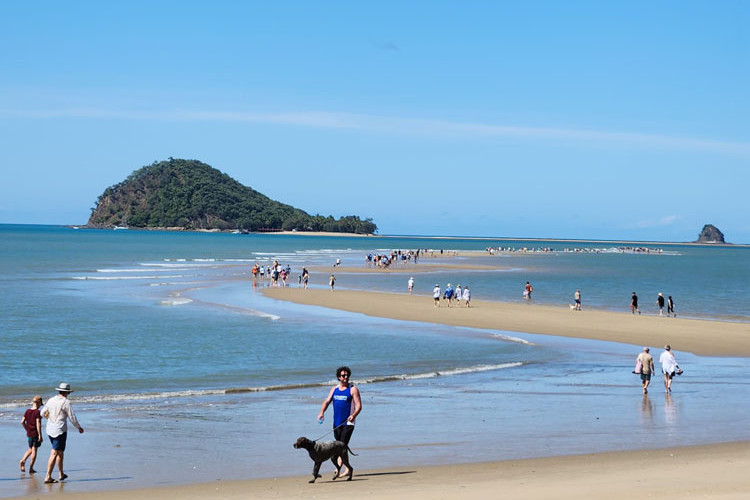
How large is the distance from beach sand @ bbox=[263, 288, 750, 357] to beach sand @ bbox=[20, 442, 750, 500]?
629 inches

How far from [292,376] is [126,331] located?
11.3 metres

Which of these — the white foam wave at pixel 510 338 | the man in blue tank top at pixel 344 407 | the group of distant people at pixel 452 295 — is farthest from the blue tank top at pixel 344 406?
the group of distant people at pixel 452 295

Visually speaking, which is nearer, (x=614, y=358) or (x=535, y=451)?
(x=535, y=451)

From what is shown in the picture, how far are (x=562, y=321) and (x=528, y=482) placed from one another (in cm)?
2549

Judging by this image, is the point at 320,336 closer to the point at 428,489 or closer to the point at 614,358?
the point at 614,358

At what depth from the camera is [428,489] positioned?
10828 mm

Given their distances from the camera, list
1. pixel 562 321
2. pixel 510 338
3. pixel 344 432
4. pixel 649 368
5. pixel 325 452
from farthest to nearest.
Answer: pixel 562 321 → pixel 510 338 → pixel 649 368 → pixel 344 432 → pixel 325 452

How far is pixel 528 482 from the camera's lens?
11.1 metres

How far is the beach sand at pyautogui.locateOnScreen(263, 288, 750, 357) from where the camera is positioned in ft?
98.3

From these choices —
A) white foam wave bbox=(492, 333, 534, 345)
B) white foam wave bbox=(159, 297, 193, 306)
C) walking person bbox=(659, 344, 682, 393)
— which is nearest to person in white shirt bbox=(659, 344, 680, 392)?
walking person bbox=(659, 344, 682, 393)

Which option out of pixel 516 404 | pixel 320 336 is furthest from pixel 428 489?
pixel 320 336

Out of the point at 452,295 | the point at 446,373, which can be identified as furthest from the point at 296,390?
the point at 452,295

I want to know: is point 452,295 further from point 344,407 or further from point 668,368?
point 344,407

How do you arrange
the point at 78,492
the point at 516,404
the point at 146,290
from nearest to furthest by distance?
1. the point at 78,492
2. the point at 516,404
3. the point at 146,290
